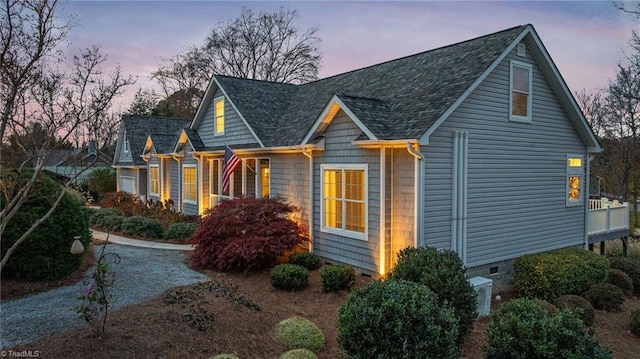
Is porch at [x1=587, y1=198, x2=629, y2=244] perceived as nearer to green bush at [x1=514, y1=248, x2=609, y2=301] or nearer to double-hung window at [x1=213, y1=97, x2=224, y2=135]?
green bush at [x1=514, y1=248, x2=609, y2=301]

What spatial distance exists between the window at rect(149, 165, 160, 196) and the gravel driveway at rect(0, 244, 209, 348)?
35.4ft

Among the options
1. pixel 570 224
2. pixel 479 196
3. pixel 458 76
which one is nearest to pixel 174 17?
pixel 458 76

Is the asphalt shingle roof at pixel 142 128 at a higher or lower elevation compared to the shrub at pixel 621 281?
higher

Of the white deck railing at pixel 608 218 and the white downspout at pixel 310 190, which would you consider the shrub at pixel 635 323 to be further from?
the white downspout at pixel 310 190

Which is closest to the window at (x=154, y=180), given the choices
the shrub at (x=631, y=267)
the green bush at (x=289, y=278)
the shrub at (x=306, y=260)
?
the shrub at (x=306, y=260)

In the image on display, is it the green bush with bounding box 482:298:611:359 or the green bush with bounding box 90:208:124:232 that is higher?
the green bush with bounding box 482:298:611:359

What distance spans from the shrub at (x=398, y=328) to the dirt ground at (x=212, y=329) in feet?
1.98

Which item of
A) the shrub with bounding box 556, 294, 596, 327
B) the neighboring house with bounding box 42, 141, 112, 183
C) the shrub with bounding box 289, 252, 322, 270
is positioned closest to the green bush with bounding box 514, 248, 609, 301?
the shrub with bounding box 556, 294, 596, 327

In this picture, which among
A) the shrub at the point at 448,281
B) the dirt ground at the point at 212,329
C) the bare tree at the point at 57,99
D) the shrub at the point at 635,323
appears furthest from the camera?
the shrub at the point at 635,323

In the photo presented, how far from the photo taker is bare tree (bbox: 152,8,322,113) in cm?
3584

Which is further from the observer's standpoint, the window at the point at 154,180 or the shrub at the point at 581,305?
the window at the point at 154,180

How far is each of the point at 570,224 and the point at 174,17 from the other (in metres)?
13.6

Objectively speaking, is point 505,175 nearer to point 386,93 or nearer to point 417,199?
point 417,199

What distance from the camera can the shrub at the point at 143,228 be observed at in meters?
15.1
